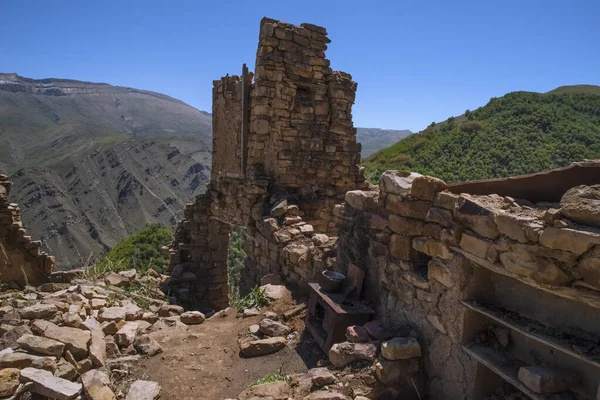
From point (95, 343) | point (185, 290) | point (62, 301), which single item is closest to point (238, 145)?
point (185, 290)

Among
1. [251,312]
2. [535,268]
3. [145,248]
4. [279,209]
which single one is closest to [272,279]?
[251,312]

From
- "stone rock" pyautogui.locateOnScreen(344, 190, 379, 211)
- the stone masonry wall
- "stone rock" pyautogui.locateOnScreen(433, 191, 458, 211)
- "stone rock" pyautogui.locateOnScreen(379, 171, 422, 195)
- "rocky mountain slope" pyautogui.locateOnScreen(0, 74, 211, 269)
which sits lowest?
"rocky mountain slope" pyautogui.locateOnScreen(0, 74, 211, 269)

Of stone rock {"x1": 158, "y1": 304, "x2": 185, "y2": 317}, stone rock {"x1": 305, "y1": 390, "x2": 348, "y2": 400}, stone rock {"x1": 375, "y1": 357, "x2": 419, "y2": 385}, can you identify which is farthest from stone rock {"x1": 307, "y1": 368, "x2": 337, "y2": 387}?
stone rock {"x1": 158, "y1": 304, "x2": 185, "y2": 317}

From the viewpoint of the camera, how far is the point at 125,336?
425cm

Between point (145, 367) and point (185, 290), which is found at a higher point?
point (145, 367)

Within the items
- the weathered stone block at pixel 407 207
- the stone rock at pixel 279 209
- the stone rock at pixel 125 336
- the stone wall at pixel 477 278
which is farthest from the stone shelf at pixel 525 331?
the stone rock at pixel 279 209

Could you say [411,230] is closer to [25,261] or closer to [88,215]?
[25,261]

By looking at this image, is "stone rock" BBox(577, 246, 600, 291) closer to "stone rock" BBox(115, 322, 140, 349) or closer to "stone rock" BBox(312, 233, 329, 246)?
"stone rock" BBox(312, 233, 329, 246)

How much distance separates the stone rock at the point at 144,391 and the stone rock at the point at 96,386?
140 mm

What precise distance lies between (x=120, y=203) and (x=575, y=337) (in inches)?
2298

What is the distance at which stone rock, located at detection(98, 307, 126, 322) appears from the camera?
470cm

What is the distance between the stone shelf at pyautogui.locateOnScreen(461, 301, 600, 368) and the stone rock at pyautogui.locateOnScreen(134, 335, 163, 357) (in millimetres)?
3029

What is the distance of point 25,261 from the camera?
28.9ft

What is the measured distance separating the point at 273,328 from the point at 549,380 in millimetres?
2720
